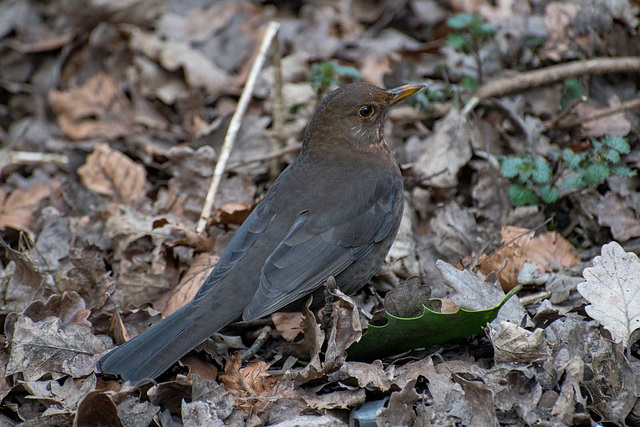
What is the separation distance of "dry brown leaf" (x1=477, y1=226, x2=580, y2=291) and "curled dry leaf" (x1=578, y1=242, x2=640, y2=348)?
639 millimetres

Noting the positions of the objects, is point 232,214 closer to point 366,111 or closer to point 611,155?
point 366,111

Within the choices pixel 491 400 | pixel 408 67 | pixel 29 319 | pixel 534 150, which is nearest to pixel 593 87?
pixel 534 150

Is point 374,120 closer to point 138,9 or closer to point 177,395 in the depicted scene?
point 177,395

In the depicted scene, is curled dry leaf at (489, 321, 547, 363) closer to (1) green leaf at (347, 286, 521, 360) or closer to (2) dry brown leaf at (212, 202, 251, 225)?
(1) green leaf at (347, 286, 521, 360)

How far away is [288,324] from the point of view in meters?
4.08

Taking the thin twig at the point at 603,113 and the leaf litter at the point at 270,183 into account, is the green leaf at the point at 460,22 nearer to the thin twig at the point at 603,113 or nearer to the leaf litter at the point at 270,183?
the leaf litter at the point at 270,183

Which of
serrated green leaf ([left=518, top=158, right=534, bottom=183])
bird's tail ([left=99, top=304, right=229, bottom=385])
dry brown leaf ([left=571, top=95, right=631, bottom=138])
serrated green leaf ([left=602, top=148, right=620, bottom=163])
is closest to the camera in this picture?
bird's tail ([left=99, top=304, right=229, bottom=385])

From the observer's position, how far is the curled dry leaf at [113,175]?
5.27 m

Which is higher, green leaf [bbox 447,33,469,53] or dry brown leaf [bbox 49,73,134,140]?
green leaf [bbox 447,33,469,53]

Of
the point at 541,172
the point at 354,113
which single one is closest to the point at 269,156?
the point at 354,113

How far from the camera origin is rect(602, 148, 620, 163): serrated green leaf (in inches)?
163

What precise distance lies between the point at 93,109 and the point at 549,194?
436 cm

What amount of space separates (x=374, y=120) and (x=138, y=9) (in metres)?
3.95

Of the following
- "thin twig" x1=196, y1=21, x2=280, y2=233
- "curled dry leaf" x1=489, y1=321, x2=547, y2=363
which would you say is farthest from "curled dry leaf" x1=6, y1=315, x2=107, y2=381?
"curled dry leaf" x1=489, y1=321, x2=547, y2=363
